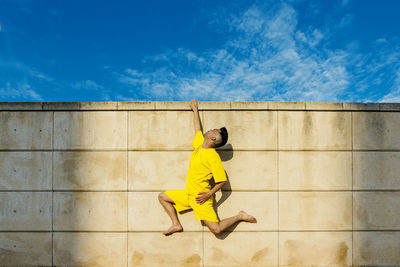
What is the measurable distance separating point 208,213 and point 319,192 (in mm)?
2038

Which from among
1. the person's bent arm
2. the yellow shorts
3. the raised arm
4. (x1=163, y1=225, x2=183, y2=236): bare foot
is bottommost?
(x1=163, y1=225, x2=183, y2=236): bare foot

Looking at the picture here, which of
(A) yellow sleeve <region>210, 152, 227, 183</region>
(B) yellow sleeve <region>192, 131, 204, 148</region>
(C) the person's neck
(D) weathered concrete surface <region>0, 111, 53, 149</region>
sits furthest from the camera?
(D) weathered concrete surface <region>0, 111, 53, 149</region>

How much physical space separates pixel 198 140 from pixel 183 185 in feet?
2.83

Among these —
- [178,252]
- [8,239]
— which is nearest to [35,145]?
[8,239]

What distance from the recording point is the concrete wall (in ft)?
16.3

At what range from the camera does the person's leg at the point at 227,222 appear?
15.4 ft

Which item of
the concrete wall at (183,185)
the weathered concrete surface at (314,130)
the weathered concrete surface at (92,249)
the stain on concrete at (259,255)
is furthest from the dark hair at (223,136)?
the weathered concrete surface at (92,249)

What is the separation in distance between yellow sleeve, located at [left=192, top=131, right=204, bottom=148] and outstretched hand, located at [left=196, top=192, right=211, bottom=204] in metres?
0.79

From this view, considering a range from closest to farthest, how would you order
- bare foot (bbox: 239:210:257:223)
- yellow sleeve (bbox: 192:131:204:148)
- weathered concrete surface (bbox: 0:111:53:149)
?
yellow sleeve (bbox: 192:131:204:148) < bare foot (bbox: 239:210:257:223) < weathered concrete surface (bbox: 0:111:53:149)

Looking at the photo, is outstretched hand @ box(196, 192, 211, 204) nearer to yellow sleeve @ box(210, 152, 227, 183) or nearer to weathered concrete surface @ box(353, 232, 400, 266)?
yellow sleeve @ box(210, 152, 227, 183)

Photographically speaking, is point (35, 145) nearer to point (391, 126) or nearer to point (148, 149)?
point (148, 149)

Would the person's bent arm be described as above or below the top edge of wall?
below

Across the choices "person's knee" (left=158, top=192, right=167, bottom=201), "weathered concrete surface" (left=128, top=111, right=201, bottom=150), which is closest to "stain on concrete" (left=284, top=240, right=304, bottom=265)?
"person's knee" (left=158, top=192, right=167, bottom=201)

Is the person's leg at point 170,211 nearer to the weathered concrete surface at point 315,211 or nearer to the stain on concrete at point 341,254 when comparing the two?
the weathered concrete surface at point 315,211
